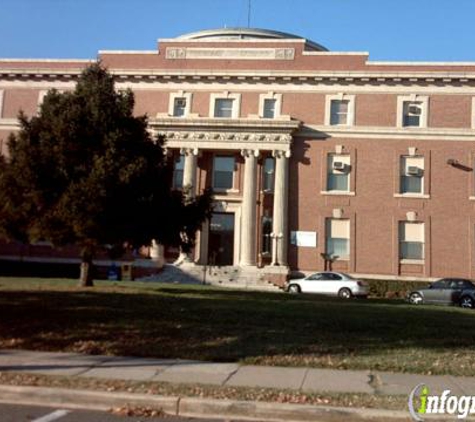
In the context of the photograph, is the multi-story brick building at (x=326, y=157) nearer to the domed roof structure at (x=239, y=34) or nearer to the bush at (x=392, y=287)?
the bush at (x=392, y=287)

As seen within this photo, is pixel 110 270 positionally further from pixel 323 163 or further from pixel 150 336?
pixel 150 336

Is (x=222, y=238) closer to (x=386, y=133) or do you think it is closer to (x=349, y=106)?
(x=349, y=106)

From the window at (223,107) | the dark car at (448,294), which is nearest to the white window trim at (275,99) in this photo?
the window at (223,107)

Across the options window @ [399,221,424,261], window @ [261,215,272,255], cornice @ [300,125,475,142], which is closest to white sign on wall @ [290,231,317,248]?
window @ [261,215,272,255]

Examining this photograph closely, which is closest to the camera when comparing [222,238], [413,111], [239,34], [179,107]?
[413,111]

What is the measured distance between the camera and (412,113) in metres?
38.5

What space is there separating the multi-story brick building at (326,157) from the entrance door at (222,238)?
0.07m

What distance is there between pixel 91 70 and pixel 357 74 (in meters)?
21.5

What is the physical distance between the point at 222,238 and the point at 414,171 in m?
12.8

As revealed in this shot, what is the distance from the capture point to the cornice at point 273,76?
125 feet

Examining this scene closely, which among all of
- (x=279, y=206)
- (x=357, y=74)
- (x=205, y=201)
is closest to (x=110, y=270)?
(x=279, y=206)

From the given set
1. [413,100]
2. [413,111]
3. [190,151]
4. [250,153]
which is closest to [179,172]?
[190,151]

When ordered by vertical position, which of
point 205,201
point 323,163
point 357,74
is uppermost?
point 357,74

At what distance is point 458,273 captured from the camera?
36.8 meters
